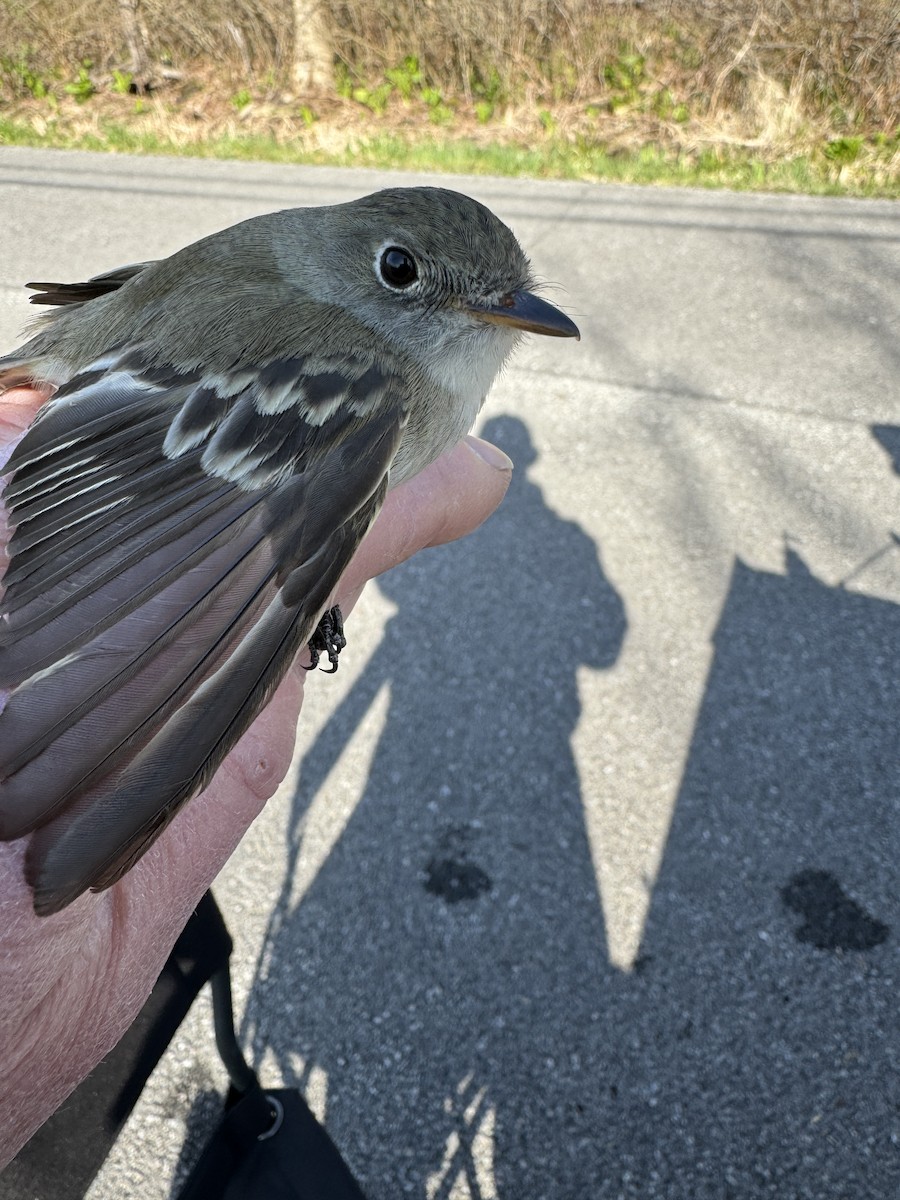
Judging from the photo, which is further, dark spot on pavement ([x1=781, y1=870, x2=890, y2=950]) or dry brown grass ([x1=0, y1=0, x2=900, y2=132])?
dry brown grass ([x1=0, y1=0, x2=900, y2=132])

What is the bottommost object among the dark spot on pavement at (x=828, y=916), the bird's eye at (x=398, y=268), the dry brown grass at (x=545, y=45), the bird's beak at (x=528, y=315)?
the dark spot on pavement at (x=828, y=916)

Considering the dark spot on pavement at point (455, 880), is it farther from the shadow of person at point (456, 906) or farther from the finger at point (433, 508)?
the finger at point (433, 508)

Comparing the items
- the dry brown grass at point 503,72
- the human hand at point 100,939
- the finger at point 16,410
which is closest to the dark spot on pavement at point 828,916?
the human hand at point 100,939

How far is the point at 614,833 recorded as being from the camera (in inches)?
137

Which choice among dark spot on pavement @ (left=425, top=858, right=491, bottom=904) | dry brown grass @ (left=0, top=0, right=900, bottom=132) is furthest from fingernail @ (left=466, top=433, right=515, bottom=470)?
dry brown grass @ (left=0, top=0, right=900, bottom=132)

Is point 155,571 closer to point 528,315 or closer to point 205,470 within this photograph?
point 205,470

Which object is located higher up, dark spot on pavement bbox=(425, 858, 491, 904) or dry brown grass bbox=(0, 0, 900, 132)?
dry brown grass bbox=(0, 0, 900, 132)

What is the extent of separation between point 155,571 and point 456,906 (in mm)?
2111

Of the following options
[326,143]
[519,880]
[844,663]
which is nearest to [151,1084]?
[519,880]

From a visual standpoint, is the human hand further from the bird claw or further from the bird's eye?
the bird's eye

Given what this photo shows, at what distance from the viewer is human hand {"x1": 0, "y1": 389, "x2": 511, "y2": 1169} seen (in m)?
1.33

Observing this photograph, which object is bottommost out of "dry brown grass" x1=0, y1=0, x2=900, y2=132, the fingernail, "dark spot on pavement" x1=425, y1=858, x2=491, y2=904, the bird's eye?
"dark spot on pavement" x1=425, y1=858, x2=491, y2=904

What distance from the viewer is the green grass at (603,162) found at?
8.19 m

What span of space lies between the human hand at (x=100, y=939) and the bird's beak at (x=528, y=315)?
100 cm
